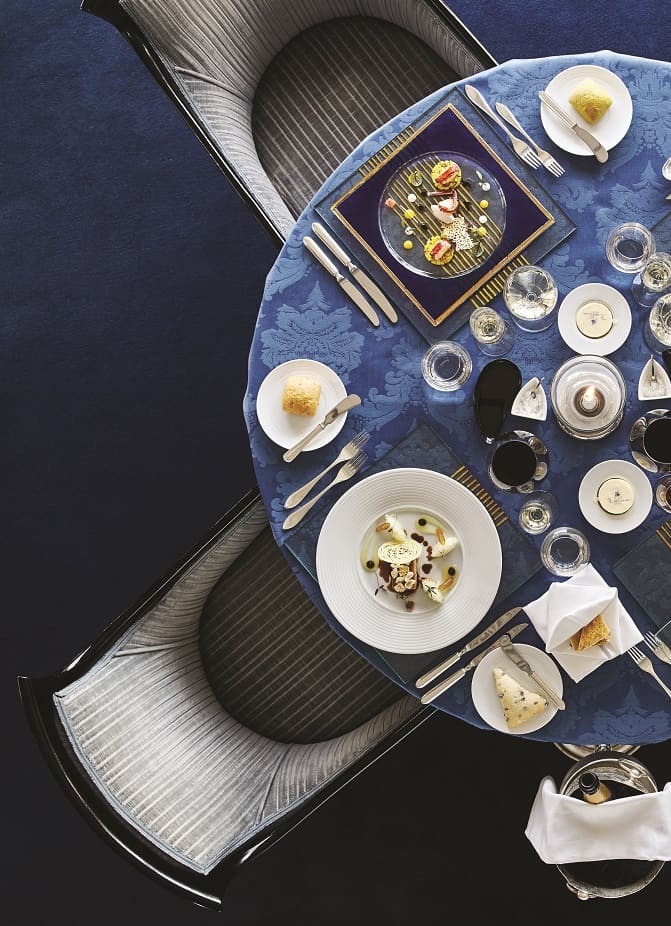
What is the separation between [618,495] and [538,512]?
161mm

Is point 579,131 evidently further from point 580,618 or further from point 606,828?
point 606,828

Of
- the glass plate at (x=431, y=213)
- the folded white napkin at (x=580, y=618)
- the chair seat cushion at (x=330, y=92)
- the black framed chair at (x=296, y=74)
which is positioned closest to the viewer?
the folded white napkin at (x=580, y=618)

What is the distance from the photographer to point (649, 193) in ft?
5.44

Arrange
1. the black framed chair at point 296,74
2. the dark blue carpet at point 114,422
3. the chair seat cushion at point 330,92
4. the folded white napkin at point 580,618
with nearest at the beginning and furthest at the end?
the folded white napkin at point 580,618 → the black framed chair at point 296,74 → the chair seat cushion at point 330,92 → the dark blue carpet at point 114,422

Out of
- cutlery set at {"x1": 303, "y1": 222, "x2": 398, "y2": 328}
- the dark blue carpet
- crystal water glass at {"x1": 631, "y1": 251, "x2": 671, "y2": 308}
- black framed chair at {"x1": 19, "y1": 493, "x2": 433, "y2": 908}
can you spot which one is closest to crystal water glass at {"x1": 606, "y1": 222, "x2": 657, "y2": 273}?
crystal water glass at {"x1": 631, "y1": 251, "x2": 671, "y2": 308}

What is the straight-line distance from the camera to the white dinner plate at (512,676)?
1.67 meters

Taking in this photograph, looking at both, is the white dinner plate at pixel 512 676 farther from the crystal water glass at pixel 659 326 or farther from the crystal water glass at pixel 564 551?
the crystal water glass at pixel 659 326

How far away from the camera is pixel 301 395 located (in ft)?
5.46

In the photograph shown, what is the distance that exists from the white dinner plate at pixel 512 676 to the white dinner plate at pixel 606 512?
293 mm

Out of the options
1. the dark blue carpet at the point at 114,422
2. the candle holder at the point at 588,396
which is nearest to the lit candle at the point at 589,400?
the candle holder at the point at 588,396

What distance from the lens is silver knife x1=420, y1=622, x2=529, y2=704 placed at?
66.4 inches

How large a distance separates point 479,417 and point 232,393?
123cm

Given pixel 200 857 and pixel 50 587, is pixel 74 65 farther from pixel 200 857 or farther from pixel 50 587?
pixel 200 857

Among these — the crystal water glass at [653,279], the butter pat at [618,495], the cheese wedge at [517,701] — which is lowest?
the cheese wedge at [517,701]
